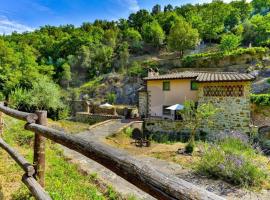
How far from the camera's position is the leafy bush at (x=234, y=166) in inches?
308

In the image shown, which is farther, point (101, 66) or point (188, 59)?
point (101, 66)

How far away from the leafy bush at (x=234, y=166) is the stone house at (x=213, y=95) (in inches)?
356

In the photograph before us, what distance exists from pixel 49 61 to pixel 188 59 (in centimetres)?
3327

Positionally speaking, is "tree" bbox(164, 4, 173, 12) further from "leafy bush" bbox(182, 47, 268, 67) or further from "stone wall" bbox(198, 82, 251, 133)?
"stone wall" bbox(198, 82, 251, 133)

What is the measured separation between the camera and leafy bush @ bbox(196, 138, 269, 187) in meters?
7.83

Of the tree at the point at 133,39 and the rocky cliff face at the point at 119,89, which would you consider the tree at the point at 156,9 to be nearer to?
the tree at the point at 133,39

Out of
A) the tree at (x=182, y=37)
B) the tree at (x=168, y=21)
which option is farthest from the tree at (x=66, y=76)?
the tree at (x=168, y=21)

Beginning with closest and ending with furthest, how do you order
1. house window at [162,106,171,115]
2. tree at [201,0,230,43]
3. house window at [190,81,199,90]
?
house window at [190,81,199,90], house window at [162,106,171,115], tree at [201,0,230,43]

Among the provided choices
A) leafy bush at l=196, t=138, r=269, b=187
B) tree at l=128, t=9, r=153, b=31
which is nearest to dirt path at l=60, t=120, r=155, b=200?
leafy bush at l=196, t=138, r=269, b=187

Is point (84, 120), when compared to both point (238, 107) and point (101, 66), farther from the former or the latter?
point (101, 66)

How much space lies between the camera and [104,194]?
5699 millimetres

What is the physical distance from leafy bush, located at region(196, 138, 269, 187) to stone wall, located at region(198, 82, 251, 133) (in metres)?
8.99

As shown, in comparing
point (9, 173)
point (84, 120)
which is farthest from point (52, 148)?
point (84, 120)

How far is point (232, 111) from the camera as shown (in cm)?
1798
